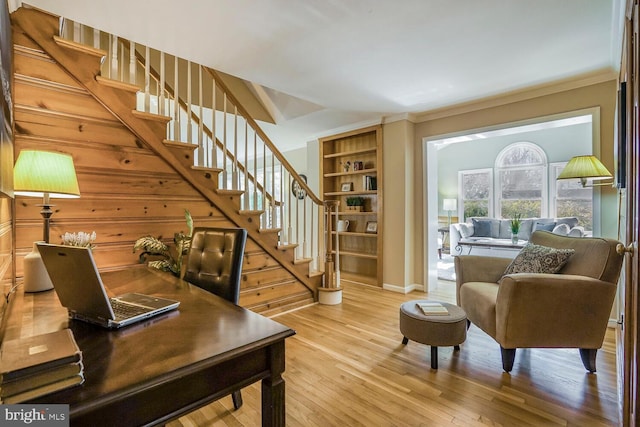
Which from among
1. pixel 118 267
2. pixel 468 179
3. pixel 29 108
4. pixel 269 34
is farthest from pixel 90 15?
pixel 468 179

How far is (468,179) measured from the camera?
312 inches

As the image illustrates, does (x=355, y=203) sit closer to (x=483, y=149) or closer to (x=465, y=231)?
(x=465, y=231)

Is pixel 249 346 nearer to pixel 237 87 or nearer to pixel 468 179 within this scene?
pixel 237 87

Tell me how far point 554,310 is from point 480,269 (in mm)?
722

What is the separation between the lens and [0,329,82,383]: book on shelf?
60 centimetres

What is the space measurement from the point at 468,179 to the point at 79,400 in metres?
8.58

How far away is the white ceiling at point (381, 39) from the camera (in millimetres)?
1954

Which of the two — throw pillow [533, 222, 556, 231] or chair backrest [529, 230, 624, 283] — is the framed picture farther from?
throw pillow [533, 222, 556, 231]

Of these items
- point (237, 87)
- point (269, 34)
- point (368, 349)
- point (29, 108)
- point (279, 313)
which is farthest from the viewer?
point (237, 87)

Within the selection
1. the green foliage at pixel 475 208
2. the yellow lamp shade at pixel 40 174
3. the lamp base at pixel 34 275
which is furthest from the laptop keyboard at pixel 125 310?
the green foliage at pixel 475 208

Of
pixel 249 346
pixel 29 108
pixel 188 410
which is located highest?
pixel 29 108

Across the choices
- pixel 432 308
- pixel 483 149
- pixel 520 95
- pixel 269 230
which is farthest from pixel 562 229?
pixel 269 230

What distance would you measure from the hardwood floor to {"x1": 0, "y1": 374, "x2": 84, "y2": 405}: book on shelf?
4.00ft

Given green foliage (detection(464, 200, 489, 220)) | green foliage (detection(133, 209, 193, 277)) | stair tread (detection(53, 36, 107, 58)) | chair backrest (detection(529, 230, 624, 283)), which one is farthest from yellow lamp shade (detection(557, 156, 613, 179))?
green foliage (detection(464, 200, 489, 220))
